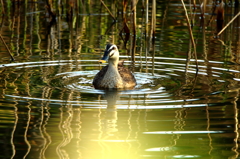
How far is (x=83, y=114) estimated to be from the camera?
6.70 m

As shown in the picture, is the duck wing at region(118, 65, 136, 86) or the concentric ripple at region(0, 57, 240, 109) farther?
the duck wing at region(118, 65, 136, 86)

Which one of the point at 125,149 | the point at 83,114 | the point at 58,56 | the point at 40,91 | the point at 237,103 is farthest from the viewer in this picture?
the point at 58,56

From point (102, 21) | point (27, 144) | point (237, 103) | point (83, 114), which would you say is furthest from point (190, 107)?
point (102, 21)

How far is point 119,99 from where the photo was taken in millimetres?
7754

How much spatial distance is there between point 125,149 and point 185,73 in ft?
13.6

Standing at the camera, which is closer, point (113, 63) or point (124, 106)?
point (124, 106)

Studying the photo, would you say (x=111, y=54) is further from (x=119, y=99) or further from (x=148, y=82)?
(x=119, y=99)

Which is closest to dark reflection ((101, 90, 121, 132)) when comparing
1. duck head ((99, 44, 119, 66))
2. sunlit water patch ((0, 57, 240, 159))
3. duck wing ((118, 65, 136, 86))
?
sunlit water patch ((0, 57, 240, 159))

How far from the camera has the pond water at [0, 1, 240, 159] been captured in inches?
220

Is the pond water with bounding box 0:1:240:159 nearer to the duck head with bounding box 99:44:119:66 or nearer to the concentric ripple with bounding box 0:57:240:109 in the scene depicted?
the concentric ripple with bounding box 0:57:240:109

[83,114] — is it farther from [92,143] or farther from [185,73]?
[185,73]

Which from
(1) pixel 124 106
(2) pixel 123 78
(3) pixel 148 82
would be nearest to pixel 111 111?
(1) pixel 124 106

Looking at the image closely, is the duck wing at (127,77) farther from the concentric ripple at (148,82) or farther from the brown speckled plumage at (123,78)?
the concentric ripple at (148,82)

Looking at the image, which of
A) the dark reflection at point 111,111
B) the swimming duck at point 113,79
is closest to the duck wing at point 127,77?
the swimming duck at point 113,79
